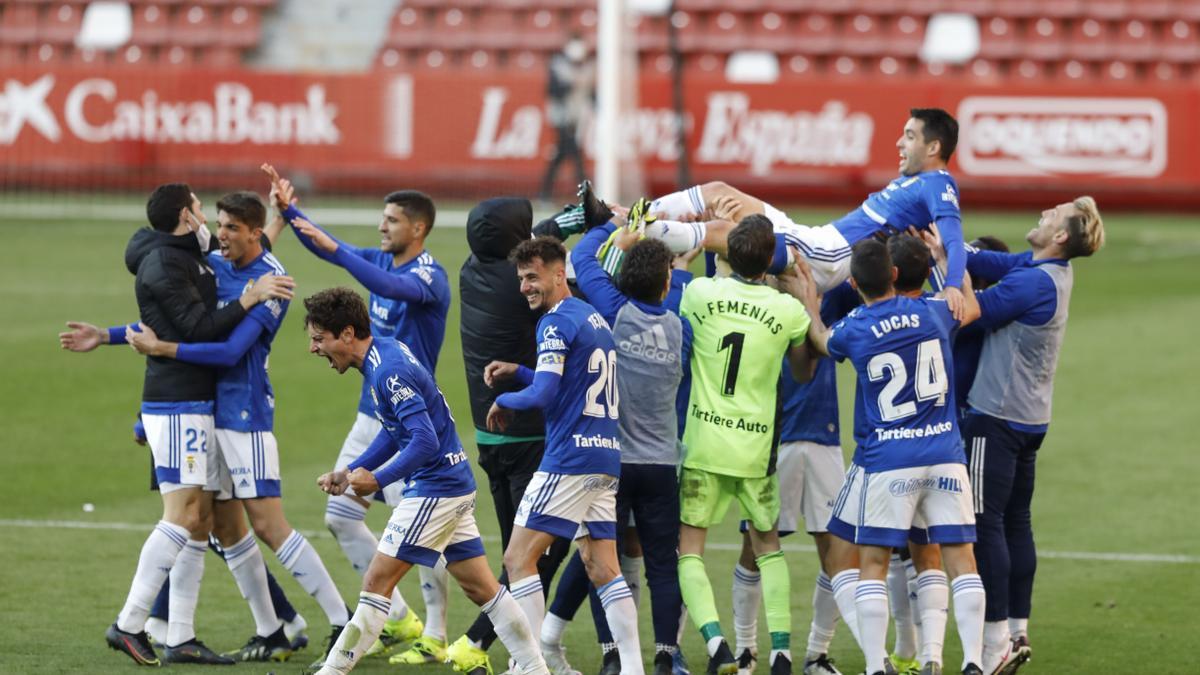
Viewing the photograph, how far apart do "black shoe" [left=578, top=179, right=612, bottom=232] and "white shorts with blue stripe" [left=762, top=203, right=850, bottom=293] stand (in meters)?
0.78

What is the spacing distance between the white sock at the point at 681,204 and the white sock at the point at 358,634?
2.32m

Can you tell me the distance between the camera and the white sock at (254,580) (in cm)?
795

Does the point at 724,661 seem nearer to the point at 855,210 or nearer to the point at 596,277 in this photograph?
the point at 596,277

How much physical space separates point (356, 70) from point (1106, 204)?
12.7m

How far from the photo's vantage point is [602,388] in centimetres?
716

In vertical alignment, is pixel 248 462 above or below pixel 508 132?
below

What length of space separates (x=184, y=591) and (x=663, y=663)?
87.0 inches

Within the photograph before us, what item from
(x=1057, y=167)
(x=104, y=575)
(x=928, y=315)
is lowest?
(x=104, y=575)

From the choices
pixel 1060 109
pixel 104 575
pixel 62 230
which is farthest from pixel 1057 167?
pixel 104 575

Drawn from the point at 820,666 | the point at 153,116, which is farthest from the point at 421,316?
the point at 153,116

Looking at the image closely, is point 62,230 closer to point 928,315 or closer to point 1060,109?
point 1060,109

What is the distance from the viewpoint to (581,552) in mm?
7395

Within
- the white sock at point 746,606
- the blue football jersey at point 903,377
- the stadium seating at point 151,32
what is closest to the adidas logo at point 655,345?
the blue football jersey at point 903,377

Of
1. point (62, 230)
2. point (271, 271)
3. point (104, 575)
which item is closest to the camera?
point (271, 271)
